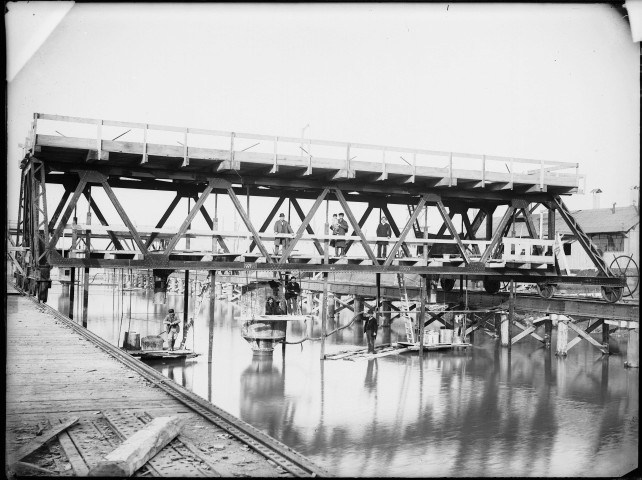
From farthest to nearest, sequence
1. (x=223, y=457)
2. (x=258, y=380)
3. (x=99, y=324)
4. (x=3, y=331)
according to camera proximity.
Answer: (x=99, y=324), (x=258, y=380), (x=223, y=457), (x=3, y=331)

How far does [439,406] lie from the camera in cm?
2102

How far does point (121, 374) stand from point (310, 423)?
929 cm

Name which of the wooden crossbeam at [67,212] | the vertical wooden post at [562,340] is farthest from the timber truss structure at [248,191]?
the vertical wooden post at [562,340]

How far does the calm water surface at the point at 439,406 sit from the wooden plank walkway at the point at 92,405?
6.26 metres

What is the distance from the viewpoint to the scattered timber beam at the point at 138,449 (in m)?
5.14

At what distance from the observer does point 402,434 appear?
17.4 m

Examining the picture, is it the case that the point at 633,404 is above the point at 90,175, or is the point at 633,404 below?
below

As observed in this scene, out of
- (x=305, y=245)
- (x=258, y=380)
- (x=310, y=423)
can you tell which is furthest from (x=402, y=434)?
(x=305, y=245)

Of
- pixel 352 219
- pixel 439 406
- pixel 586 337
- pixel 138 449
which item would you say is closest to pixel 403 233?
pixel 352 219

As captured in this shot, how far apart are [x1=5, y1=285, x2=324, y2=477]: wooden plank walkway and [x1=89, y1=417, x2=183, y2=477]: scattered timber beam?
169 millimetres

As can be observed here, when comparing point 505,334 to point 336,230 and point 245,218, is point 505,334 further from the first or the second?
point 245,218

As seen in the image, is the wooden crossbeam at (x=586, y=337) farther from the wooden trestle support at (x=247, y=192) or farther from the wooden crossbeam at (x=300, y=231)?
the wooden crossbeam at (x=300, y=231)

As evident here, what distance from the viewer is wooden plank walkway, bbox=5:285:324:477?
5.91 metres

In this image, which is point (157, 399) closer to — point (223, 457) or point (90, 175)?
point (223, 457)
